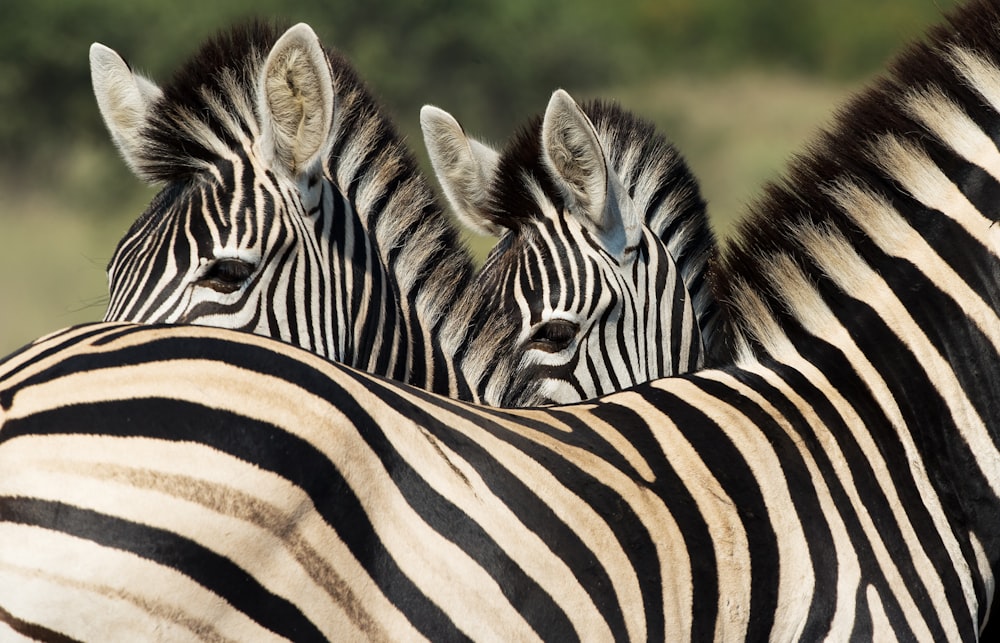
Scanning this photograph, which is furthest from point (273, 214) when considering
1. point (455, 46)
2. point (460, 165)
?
point (455, 46)

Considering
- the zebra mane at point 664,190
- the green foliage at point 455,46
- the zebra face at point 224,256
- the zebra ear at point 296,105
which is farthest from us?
the green foliage at point 455,46

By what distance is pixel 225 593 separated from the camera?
1.79m

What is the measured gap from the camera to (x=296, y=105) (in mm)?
3639

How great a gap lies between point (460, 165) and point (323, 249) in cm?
133

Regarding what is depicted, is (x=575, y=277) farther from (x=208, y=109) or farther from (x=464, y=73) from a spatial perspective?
(x=464, y=73)

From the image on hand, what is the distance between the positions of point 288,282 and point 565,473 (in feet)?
5.26

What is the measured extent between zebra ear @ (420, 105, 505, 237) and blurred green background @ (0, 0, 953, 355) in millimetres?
10781

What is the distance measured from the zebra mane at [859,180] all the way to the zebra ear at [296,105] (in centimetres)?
147

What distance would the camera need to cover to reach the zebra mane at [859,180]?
262cm

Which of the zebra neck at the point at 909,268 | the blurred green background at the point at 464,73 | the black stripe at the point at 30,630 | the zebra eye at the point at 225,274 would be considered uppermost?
the blurred green background at the point at 464,73

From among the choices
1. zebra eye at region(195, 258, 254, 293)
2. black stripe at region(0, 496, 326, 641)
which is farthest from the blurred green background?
black stripe at region(0, 496, 326, 641)

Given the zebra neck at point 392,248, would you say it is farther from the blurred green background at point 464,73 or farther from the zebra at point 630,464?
the blurred green background at point 464,73

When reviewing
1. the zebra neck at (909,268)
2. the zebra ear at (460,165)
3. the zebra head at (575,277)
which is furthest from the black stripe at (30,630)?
the zebra ear at (460,165)

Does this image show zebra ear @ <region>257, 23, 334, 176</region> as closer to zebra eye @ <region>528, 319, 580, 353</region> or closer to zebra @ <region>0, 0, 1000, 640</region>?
zebra eye @ <region>528, 319, 580, 353</region>
